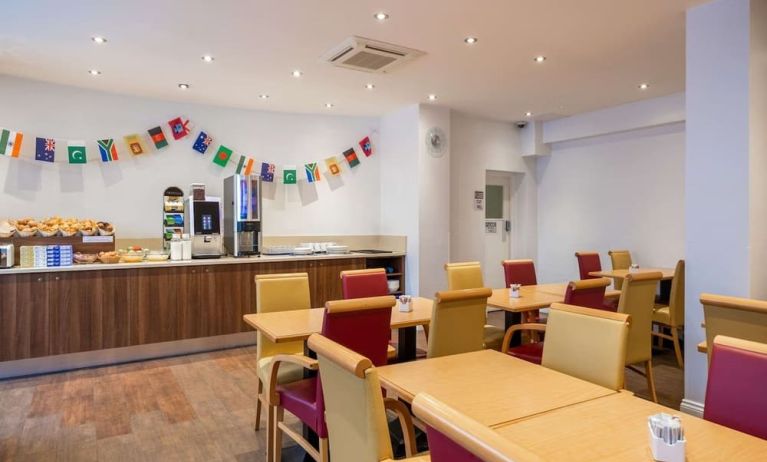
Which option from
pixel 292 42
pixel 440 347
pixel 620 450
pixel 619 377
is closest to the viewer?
pixel 620 450

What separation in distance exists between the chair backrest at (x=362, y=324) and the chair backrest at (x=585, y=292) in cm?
138

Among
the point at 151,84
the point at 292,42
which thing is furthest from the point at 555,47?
the point at 151,84

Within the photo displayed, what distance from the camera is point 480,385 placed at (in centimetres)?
175

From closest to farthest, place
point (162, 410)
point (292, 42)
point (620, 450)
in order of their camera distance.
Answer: point (620, 450) < point (162, 410) < point (292, 42)

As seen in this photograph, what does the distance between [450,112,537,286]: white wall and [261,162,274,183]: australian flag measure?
92.9 inches

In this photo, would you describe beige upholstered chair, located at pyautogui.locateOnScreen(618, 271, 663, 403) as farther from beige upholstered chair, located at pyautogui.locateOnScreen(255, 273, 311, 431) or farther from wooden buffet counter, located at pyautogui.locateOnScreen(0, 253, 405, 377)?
wooden buffet counter, located at pyautogui.locateOnScreen(0, 253, 405, 377)

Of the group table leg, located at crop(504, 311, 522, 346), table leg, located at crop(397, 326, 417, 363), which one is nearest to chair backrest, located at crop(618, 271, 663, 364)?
table leg, located at crop(504, 311, 522, 346)

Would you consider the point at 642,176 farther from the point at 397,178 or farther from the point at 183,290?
the point at 183,290

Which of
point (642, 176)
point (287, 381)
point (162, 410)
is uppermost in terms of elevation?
point (642, 176)

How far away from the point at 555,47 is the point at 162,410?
4152 mm

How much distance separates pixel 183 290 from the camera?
187 inches

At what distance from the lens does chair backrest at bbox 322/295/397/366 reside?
2191 millimetres

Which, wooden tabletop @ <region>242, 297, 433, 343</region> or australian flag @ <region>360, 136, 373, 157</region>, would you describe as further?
australian flag @ <region>360, 136, 373, 157</region>

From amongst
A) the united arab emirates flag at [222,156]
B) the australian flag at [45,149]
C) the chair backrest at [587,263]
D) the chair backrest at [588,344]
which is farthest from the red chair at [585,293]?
the australian flag at [45,149]
